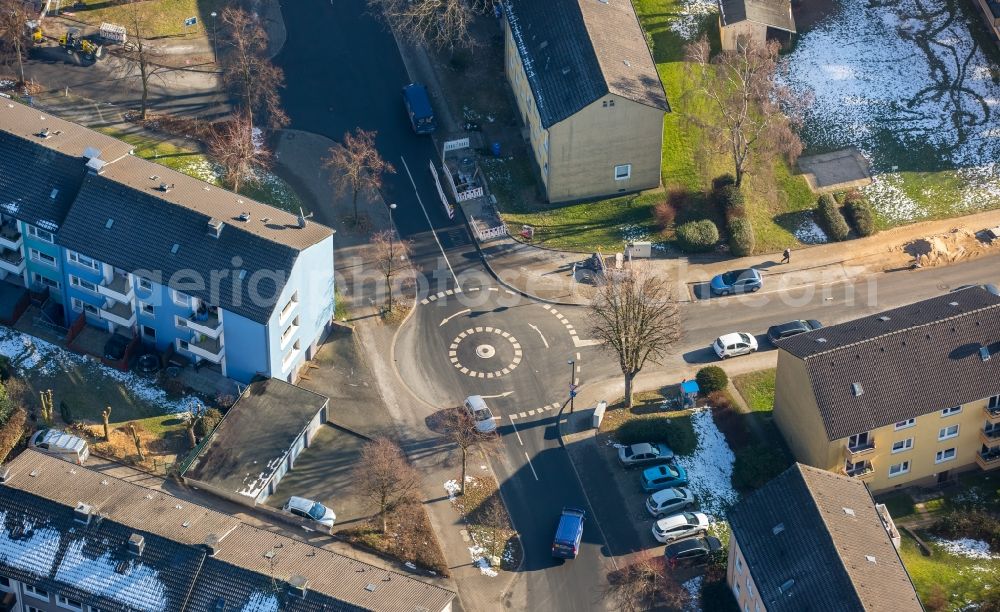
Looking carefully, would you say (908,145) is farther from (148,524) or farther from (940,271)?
(148,524)

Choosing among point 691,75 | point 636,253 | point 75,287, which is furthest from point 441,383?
point 691,75

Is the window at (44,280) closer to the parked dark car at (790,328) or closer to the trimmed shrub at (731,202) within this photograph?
the trimmed shrub at (731,202)

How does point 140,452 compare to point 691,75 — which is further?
point 691,75

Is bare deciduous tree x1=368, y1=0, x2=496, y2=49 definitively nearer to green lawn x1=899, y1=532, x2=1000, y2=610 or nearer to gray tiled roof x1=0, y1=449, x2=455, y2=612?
gray tiled roof x1=0, y1=449, x2=455, y2=612

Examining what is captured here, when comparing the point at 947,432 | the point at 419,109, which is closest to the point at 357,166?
the point at 419,109

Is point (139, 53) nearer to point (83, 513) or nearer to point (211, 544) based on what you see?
point (83, 513)

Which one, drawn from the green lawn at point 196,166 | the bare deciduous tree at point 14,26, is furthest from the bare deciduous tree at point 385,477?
the bare deciduous tree at point 14,26
